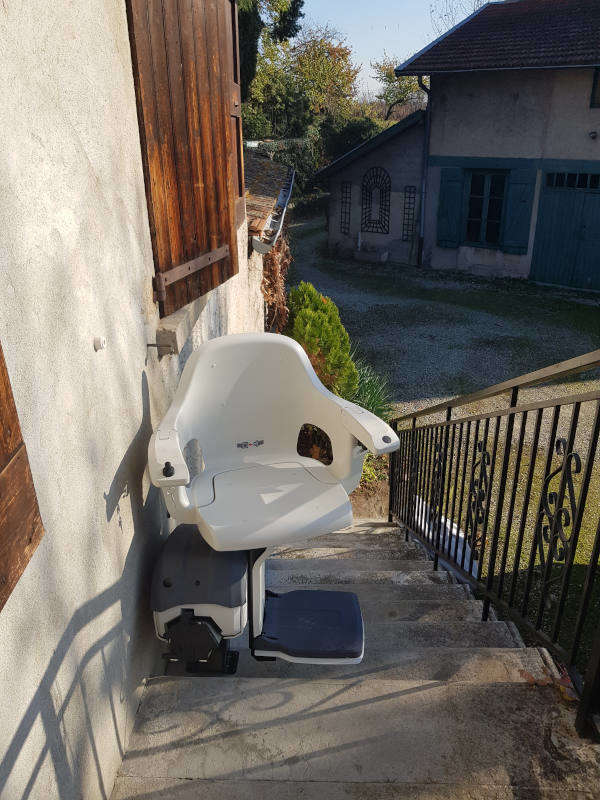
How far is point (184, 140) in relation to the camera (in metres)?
2.57

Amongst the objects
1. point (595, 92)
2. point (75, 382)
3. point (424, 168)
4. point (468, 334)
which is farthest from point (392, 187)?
point (75, 382)

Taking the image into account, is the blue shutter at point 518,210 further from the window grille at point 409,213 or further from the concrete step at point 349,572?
the concrete step at point 349,572

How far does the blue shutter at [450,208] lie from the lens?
11.5 m

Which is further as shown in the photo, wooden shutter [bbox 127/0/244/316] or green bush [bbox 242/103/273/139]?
green bush [bbox 242/103/273/139]

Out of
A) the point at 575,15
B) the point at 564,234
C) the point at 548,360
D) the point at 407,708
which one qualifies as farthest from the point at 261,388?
the point at 575,15

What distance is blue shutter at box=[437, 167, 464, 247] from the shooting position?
37.6 ft

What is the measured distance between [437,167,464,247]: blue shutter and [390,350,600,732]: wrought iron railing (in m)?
5.25

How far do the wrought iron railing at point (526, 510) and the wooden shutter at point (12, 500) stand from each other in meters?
1.27

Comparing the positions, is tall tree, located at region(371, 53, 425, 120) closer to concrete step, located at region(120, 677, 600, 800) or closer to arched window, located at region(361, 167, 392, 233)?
arched window, located at region(361, 167, 392, 233)

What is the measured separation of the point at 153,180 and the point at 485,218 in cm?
1052

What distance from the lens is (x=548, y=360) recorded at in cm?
809

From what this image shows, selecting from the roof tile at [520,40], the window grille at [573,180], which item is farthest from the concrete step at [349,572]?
the roof tile at [520,40]

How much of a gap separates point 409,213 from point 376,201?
0.79 m

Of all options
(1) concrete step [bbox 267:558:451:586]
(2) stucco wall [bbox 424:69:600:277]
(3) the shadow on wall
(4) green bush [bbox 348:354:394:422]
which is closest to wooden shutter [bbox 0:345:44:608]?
(3) the shadow on wall
